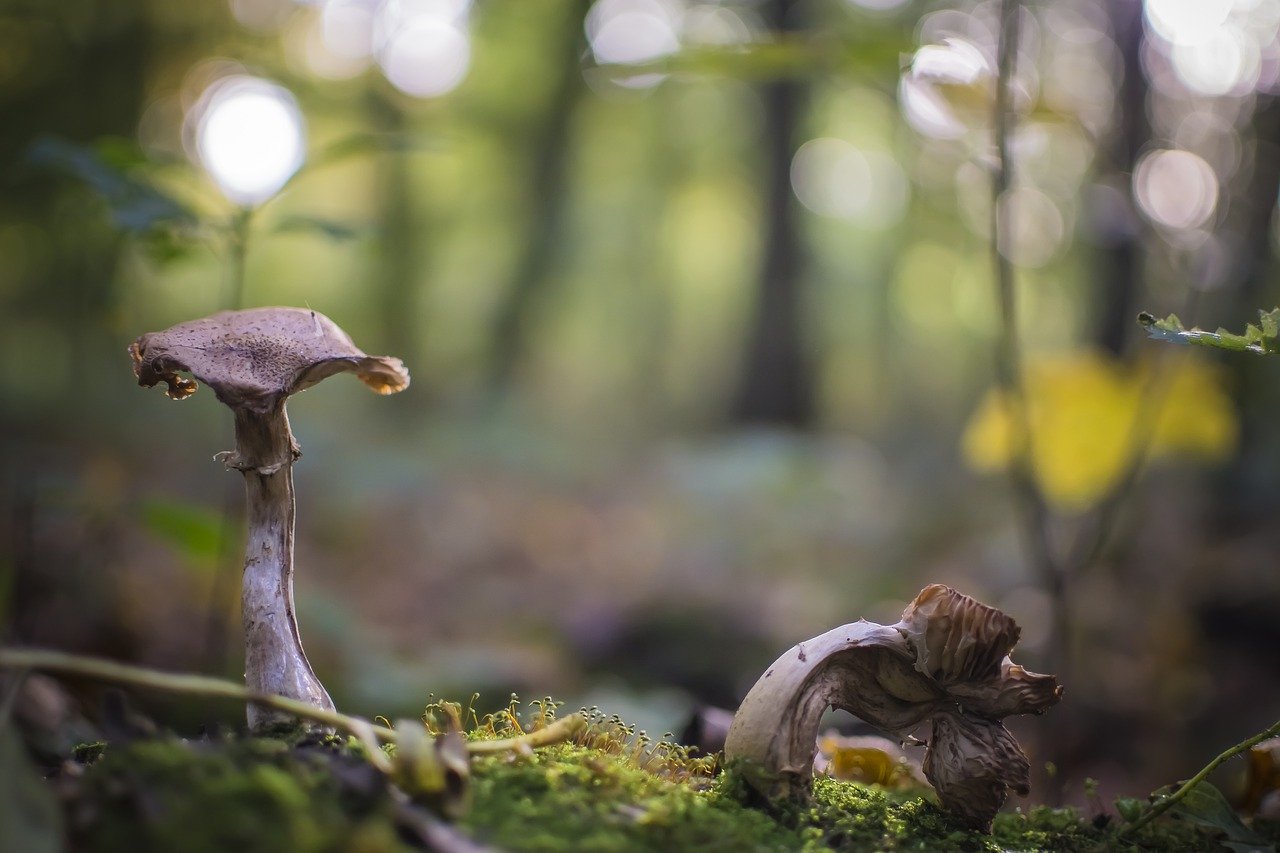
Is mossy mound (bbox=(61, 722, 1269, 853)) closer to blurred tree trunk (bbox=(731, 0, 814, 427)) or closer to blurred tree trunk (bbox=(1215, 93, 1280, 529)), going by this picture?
blurred tree trunk (bbox=(1215, 93, 1280, 529))

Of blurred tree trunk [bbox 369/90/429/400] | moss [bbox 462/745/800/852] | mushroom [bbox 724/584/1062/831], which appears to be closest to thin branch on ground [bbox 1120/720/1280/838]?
mushroom [bbox 724/584/1062/831]

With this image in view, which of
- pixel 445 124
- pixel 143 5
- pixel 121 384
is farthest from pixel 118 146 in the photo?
pixel 121 384

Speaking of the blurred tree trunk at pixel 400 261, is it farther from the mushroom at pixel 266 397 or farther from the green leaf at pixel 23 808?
the green leaf at pixel 23 808

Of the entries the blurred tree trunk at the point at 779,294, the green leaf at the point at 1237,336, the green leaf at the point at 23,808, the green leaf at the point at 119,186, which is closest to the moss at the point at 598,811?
the green leaf at the point at 23,808

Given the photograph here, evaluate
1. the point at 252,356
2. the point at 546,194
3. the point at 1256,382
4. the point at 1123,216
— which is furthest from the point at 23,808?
Result: the point at 546,194

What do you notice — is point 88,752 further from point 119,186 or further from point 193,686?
point 119,186

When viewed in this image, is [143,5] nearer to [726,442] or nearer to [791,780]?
[726,442]
